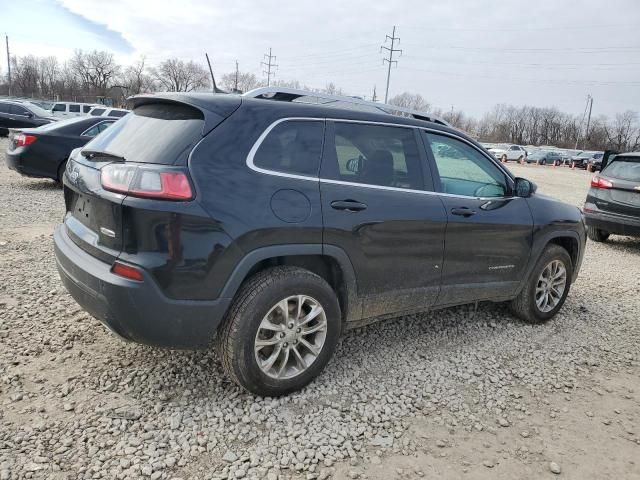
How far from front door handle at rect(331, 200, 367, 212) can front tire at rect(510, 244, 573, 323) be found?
2195 millimetres

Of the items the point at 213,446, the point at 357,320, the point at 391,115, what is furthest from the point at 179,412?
the point at 391,115

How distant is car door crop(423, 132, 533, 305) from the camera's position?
3736 millimetres

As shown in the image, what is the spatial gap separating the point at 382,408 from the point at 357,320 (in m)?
0.62

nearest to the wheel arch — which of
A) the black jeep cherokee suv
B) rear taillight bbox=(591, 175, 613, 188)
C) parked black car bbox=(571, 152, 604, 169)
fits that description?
the black jeep cherokee suv

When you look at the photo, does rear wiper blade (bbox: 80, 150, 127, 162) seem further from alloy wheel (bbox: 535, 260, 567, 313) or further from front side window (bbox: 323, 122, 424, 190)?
alloy wheel (bbox: 535, 260, 567, 313)

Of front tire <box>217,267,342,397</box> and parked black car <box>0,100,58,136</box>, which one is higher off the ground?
parked black car <box>0,100,58,136</box>

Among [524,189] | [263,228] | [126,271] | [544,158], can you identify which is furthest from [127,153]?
[544,158]

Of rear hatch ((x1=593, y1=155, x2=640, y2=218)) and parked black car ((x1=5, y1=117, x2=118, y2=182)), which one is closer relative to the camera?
rear hatch ((x1=593, y1=155, x2=640, y2=218))

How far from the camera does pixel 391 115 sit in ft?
11.8

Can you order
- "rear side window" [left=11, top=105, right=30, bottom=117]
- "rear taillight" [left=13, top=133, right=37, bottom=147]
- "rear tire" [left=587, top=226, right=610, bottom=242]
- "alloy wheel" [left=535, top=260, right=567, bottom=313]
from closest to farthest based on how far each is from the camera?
"alloy wheel" [left=535, top=260, right=567, bottom=313], "rear taillight" [left=13, top=133, right=37, bottom=147], "rear tire" [left=587, top=226, right=610, bottom=242], "rear side window" [left=11, top=105, right=30, bottom=117]

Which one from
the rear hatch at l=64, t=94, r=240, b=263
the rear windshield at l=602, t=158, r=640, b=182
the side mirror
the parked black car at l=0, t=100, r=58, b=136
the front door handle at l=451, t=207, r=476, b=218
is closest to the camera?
the rear hatch at l=64, t=94, r=240, b=263

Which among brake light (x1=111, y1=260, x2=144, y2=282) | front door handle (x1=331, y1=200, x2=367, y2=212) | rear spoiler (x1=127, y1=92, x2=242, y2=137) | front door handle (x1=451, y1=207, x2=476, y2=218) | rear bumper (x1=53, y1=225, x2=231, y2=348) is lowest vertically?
rear bumper (x1=53, y1=225, x2=231, y2=348)

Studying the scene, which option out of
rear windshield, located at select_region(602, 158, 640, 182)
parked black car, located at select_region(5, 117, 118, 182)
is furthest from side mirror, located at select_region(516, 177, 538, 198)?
parked black car, located at select_region(5, 117, 118, 182)

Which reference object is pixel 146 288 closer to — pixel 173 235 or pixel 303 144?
pixel 173 235
